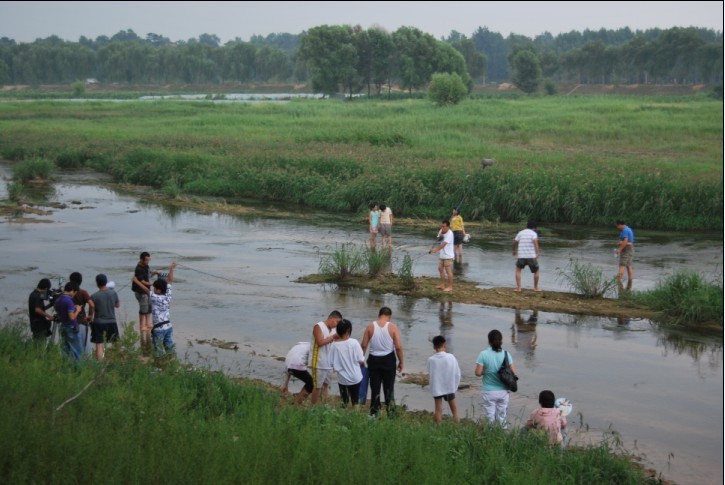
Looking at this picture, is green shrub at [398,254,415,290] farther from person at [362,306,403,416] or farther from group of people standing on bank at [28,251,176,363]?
person at [362,306,403,416]

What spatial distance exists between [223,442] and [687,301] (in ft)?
38.4

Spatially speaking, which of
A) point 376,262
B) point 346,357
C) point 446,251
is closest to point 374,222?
point 376,262

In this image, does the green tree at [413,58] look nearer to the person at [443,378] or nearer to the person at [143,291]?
the person at [143,291]

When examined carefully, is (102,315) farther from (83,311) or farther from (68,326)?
(68,326)

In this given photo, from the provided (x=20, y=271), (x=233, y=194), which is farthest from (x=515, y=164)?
(x=20, y=271)

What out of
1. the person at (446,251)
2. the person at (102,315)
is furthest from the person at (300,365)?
the person at (446,251)

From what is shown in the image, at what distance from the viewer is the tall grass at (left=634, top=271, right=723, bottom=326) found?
1792cm

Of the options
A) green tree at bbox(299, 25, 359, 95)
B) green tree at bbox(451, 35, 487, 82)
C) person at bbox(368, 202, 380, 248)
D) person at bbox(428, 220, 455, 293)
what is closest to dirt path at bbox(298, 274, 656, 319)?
person at bbox(428, 220, 455, 293)

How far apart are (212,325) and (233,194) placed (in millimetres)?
22606

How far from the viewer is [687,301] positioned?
18.0 meters

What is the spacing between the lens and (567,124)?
190 ft

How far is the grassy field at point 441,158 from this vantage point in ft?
105

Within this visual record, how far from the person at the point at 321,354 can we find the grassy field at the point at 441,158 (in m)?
20.9

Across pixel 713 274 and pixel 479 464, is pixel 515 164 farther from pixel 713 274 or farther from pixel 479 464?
pixel 479 464
